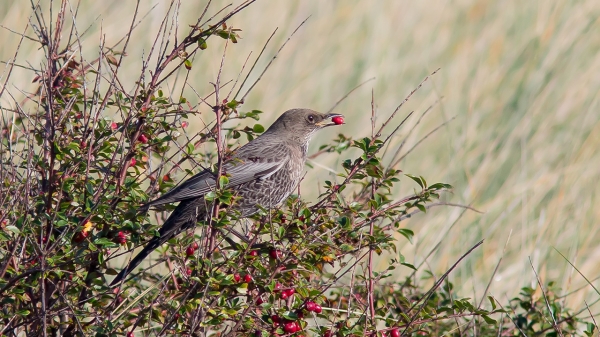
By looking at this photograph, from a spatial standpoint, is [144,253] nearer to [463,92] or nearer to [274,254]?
[274,254]

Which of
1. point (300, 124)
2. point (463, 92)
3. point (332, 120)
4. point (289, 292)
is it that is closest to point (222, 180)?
point (289, 292)

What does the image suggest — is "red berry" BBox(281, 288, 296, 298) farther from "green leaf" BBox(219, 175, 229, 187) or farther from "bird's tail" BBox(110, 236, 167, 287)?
"bird's tail" BBox(110, 236, 167, 287)

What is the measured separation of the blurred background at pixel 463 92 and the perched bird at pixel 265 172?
3.26 feet

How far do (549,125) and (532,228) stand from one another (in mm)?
1470

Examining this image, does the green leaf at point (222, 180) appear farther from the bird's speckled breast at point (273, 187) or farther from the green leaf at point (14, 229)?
the bird's speckled breast at point (273, 187)

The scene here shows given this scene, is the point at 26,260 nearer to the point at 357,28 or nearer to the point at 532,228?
the point at 532,228

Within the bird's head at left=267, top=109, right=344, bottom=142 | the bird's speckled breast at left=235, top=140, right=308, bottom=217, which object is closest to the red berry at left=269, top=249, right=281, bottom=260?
the bird's speckled breast at left=235, top=140, right=308, bottom=217

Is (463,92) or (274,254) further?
(463,92)

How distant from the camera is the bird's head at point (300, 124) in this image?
5.74m

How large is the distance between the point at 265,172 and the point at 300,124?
0.71 m

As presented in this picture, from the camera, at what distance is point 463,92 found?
842 cm

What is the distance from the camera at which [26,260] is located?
3520 millimetres

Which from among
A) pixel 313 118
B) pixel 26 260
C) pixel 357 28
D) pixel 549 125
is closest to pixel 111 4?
pixel 357 28

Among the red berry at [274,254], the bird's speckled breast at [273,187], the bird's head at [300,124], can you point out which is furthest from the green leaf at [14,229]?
the bird's head at [300,124]
